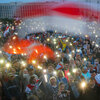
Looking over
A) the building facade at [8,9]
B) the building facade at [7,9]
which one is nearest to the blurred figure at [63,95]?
the building facade at [8,9]

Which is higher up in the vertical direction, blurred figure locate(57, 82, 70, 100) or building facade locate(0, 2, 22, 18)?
building facade locate(0, 2, 22, 18)

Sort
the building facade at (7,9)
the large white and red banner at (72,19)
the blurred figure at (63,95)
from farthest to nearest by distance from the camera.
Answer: the building facade at (7,9), the large white and red banner at (72,19), the blurred figure at (63,95)

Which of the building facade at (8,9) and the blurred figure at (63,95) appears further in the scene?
the building facade at (8,9)

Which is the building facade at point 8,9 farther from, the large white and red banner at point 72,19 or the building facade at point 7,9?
the large white and red banner at point 72,19

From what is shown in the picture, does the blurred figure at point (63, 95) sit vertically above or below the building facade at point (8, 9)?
below

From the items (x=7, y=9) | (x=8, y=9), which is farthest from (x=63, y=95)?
(x=7, y=9)

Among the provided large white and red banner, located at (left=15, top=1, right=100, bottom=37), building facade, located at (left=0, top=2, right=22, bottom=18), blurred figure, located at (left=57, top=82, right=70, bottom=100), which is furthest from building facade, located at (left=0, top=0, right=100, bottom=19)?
blurred figure, located at (left=57, top=82, right=70, bottom=100)

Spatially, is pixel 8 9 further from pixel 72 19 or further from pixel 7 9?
pixel 72 19

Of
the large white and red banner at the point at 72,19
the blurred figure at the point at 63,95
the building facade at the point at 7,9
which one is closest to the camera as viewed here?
the blurred figure at the point at 63,95

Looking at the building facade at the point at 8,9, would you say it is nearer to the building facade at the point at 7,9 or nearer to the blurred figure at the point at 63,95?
the building facade at the point at 7,9

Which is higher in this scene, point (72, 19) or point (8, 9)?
point (8, 9)

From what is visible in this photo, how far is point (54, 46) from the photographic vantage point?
32.4 ft

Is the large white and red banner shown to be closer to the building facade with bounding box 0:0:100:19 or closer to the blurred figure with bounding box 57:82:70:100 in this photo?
the blurred figure with bounding box 57:82:70:100

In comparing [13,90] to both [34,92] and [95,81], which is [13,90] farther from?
[95,81]
